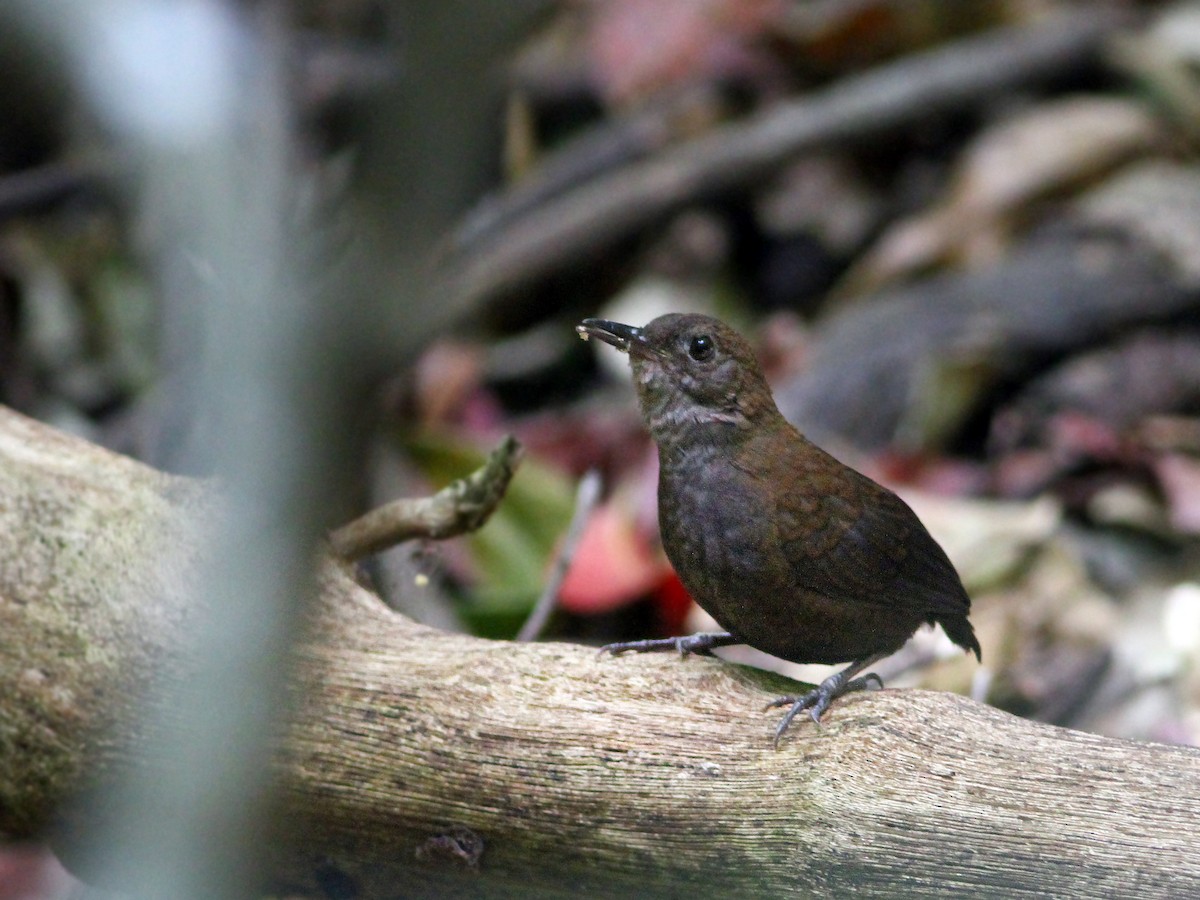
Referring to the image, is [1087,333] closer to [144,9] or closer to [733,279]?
[733,279]

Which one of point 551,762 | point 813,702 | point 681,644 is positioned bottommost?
point 551,762

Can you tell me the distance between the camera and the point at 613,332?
302 centimetres

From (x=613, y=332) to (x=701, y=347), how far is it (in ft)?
0.64

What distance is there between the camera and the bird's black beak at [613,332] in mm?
3008

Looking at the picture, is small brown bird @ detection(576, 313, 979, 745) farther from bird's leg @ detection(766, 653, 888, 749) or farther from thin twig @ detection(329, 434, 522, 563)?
thin twig @ detection(329, 434, 522, 563)

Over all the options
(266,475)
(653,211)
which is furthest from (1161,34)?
(266,475)

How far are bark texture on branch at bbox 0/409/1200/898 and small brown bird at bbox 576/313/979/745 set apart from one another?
0.63 feet

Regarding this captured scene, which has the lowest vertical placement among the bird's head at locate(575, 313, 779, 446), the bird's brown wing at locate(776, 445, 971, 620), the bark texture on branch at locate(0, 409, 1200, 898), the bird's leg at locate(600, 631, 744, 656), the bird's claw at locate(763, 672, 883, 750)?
the bark texture on branch at locate(0, 409, 1200, 898)

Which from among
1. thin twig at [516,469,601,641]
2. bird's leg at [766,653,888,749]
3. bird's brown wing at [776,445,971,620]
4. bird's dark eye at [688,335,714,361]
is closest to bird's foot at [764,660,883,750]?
bird's leg at [766,653,888,749]

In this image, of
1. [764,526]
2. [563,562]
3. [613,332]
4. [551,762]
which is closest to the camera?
[551,762]

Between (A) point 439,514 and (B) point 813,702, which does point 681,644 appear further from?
(A) point 439,514

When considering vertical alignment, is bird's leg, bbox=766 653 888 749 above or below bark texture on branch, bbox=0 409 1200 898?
above

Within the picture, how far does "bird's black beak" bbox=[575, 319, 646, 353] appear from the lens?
3.01 meters

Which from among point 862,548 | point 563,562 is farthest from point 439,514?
point 862,548
